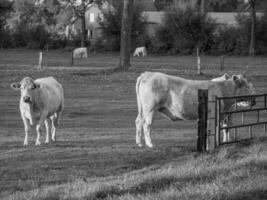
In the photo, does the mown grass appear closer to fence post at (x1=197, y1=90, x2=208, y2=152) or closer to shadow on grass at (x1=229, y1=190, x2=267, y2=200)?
shadow on grass at (x1=229, y1=190, x2=267, y2=200)

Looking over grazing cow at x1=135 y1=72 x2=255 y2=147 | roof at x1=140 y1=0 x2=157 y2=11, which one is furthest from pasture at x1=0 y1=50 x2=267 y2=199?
roof at x1=140 y1=0 x2=157 y2=11

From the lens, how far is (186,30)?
76312 mm

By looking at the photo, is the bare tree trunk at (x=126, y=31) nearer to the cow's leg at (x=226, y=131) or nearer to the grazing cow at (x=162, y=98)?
the grazing cow at (x=162, y=98)

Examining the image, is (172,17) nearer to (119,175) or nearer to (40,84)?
(40,84)

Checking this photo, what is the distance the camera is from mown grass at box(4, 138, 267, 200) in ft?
28.1

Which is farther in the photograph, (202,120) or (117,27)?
(117,27)

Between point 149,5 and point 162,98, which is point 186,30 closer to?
point 149,5

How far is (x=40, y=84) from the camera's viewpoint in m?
16.4

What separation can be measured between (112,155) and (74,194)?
3.90 m

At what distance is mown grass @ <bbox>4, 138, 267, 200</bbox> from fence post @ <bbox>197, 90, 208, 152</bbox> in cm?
106

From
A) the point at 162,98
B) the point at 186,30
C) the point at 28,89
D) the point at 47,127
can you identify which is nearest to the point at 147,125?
the point at 162,98

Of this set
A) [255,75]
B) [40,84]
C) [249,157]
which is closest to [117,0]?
[255,75]

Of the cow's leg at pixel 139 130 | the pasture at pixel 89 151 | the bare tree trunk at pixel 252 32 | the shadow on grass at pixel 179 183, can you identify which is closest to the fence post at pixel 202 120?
the pasture at pixel 89 151

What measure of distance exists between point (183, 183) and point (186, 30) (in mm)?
67732
